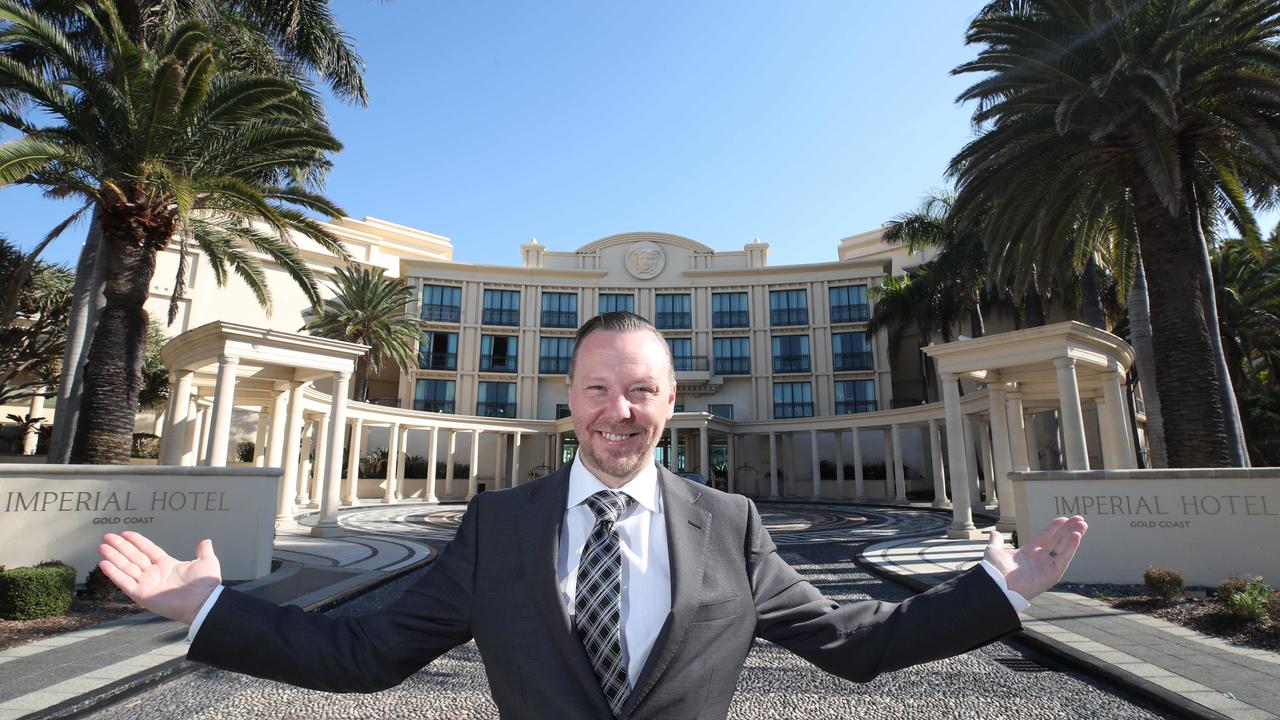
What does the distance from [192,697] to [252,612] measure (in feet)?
16.1

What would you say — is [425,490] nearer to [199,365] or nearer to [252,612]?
[199,365]

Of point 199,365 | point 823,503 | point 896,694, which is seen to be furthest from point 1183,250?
point 823,503

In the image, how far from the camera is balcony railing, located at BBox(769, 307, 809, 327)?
4284 cm

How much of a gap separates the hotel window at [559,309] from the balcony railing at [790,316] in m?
13.0

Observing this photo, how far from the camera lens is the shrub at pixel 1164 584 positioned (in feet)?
27.7

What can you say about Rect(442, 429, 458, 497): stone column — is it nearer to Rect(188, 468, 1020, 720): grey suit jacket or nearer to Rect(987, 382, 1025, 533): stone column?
Rect(987, 382, 1025, 533): stone column

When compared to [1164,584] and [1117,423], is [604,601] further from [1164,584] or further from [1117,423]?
[1117,423]

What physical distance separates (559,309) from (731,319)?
1137 centimetres

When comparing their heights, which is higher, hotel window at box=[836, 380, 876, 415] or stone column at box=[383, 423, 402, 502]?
hotel window at box=[836, 380, 876, 415]

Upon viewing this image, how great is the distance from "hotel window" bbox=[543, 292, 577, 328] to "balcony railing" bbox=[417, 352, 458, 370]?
245 inches

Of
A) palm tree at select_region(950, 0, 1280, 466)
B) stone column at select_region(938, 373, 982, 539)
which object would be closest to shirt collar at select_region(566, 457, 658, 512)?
palm tree at select_region(950, 0, 1280, 466)

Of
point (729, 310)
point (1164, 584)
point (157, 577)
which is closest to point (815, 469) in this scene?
point (729, 310)

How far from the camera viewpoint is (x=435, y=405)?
133ft

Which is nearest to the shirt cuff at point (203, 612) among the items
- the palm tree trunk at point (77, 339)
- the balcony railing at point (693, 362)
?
the palm tree trunk at point (77, 339)
